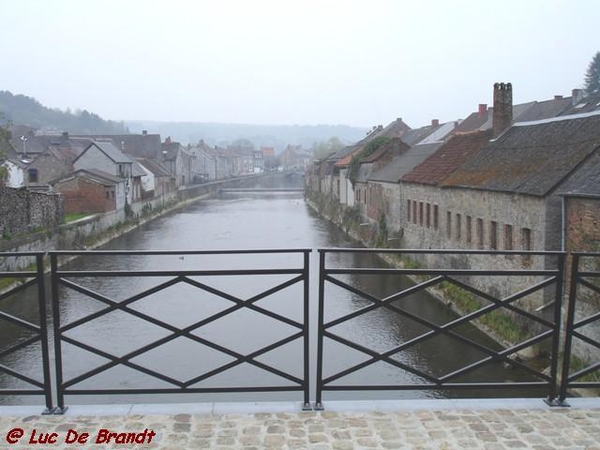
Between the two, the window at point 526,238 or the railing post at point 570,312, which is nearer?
the railing post at point 570,312

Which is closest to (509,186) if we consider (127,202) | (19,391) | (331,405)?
(331,405)

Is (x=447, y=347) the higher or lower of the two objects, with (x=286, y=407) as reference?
lower

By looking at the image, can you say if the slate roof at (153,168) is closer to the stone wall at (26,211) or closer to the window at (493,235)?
the stone wall at (26,211)

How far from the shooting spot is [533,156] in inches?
608

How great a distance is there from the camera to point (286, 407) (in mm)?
3963

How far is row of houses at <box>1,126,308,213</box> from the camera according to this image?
120 feet

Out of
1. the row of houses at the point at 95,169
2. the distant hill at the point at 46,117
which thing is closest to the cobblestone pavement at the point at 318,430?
the row of houses at the point at 95,169

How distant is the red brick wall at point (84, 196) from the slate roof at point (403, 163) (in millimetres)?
16116

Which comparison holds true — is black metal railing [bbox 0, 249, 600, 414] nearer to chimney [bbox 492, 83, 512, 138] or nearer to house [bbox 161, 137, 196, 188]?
chimney [bbox 492, 83, 512, 138]

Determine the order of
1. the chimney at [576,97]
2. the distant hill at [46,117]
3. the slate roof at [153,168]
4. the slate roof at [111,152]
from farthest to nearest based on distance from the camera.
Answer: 1. the distant hill at [46,117]
2. the slate roof at [153,168]
3. the slate roof at [111,152]
4. the chimney at [576,97]

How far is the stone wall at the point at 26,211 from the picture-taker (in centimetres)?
2314

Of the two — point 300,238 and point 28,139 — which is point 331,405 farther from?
point 28,139

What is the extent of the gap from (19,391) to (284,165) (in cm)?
15116

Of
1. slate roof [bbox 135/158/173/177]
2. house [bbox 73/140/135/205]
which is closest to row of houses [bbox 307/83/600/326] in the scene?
house [bbox 73/140/135/205]
